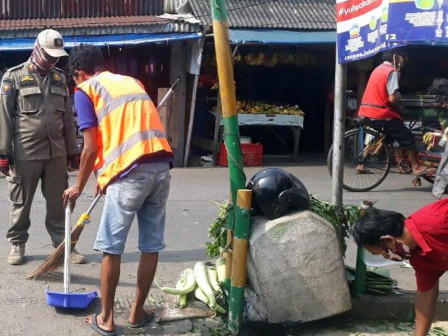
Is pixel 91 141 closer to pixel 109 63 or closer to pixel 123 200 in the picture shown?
pixel 123 200

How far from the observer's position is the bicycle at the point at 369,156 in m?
9.24

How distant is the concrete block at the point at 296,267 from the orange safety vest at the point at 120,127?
88 cm

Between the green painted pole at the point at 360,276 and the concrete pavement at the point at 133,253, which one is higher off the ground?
the green painted pole at the point at 360,276

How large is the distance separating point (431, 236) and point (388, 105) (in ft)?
18.3

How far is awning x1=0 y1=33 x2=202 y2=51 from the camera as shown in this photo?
10.3 meters

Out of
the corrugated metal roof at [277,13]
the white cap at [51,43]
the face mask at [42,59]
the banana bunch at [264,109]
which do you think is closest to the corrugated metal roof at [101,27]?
the corrugated metal roof at [277,13]

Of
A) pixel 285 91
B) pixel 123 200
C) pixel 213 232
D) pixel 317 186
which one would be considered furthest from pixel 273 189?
pixel 285 91

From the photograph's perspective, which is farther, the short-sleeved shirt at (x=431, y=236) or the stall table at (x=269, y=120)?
the stall table at (x=269, y=120)

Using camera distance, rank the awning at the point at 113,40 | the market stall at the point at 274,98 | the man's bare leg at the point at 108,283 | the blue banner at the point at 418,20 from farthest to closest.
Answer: the market stall at the point at 274,98 < the awning at the point at 113,40 < the blue banner at the point at 418,20 < the man's bare leg at the point at 108,283

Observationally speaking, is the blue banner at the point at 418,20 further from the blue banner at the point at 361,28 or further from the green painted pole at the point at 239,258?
the green painted pole at the point at 239,258

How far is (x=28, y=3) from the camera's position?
1115 centimetres

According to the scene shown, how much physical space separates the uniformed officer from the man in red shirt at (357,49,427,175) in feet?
15.9

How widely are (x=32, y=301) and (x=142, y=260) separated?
40.1 inches

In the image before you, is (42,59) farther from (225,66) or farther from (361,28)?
(361,28)
